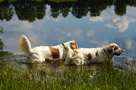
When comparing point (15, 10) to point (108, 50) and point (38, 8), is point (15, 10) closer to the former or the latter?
point (38, 8)

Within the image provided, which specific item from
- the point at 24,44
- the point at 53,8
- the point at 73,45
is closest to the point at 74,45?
the point at 73,45

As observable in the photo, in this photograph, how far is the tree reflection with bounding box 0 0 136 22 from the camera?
158 feet

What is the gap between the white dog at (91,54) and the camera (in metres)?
10.9

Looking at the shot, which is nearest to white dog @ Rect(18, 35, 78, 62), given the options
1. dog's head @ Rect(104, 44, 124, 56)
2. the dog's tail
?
the dog's tail

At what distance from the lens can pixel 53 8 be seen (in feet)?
175

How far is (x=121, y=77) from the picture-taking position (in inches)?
270

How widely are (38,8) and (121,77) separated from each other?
44.1m

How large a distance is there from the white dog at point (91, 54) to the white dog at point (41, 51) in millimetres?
1045

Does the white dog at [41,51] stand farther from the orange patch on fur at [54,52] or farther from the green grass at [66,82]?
the green grass at [66,82]

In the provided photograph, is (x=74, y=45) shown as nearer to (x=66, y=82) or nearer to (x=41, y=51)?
(x=41, y=51)

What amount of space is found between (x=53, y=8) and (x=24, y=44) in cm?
4280

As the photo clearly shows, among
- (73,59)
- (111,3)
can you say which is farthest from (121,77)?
(111,3)

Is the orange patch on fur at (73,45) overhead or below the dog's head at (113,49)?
overhead

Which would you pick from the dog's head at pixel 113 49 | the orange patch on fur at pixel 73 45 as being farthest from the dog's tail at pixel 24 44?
the dog's head at pixel 113 49
